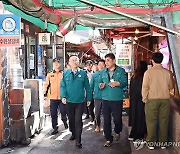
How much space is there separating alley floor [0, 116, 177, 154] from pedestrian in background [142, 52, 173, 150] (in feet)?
2.04

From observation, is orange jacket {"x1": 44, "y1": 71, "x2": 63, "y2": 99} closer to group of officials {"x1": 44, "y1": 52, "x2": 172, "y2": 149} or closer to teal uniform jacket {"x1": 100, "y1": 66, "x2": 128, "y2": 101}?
group of officials {"x1": 44, "y1": 52, "x2": 172, "y2": 149}

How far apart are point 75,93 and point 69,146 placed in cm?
145

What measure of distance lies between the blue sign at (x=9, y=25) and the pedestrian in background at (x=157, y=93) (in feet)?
12.0

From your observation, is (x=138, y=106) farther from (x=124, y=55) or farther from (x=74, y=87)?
(x=124, y=55)

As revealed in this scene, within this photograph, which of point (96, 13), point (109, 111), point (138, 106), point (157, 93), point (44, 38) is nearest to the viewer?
point (157, 93)

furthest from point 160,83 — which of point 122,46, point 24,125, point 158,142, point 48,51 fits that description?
point 48,51

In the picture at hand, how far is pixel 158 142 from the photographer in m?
6.76

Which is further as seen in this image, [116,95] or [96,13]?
[116,95]

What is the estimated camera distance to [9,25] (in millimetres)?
7934

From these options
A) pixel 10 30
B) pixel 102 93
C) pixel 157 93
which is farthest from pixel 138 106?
pixel 10 30

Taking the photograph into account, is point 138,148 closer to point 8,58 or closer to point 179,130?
point 179,130

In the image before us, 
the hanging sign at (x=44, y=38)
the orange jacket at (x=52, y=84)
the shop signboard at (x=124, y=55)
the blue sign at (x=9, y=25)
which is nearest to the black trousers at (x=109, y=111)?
the orange jacket at (x=52, y=84)

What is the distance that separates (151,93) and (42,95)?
16.0 ft

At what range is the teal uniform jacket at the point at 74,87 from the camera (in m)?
7.95
